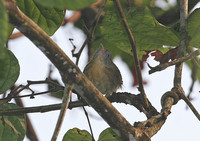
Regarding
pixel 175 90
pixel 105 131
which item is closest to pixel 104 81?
pixel 105 131

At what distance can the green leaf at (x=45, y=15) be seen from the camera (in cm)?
217

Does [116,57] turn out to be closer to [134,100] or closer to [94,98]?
[134,100]

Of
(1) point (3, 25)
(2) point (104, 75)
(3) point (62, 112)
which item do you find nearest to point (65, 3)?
(1) point (3, 25)

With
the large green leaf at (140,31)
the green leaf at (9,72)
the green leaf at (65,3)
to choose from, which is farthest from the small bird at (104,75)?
the green leaf at (65,3)

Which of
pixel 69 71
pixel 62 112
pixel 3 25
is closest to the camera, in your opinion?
pixel 3 25

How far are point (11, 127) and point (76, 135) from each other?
1.32 feet

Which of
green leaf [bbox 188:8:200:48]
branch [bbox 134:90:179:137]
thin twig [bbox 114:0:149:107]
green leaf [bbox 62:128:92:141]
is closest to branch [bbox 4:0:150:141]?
branch [bbox 134:90:179:137]

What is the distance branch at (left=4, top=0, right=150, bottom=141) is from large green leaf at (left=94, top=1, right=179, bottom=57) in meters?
0.72

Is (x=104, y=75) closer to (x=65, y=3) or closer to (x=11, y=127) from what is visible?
(x=11, y=127)

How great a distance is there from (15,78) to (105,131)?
653mm

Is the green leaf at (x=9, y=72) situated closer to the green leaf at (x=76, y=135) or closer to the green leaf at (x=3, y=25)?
the green leaf at (x=76, y=135)

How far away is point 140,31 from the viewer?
7.78 ft

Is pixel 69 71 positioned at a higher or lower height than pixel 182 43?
lower

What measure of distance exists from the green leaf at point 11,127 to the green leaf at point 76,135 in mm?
270
